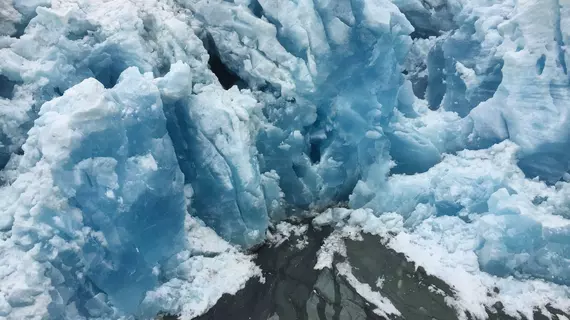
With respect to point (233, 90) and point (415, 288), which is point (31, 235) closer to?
point (233, 90)

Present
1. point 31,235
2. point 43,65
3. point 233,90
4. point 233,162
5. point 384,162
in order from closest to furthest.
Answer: point 31,235 → point 43,65 → point 233,162 → point 233,90 → point 384,162

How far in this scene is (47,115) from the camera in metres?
4.23

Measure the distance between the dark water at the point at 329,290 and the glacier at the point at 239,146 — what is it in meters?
0.21

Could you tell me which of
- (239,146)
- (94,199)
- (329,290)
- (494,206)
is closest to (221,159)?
(239,146)

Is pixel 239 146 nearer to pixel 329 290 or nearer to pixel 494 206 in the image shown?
pixel 329 290

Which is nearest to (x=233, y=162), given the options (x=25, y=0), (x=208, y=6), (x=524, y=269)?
(x=208, y=6)

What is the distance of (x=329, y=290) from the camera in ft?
16.6

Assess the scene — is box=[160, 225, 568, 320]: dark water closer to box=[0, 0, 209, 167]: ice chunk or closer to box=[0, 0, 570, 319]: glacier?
box=[0, 0, 570, 319]: glacier

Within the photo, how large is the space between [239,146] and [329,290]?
6.27ft

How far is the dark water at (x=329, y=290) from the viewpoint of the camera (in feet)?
15.7

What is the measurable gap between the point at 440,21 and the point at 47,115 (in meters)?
7.23

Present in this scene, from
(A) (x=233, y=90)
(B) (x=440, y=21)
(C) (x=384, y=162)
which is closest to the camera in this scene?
(A) (x=233, y=90)

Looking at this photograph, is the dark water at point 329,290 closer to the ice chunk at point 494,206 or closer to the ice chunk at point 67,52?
the ice chunk at point 494,206

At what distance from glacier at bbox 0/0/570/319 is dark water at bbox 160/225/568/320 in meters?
0.21
